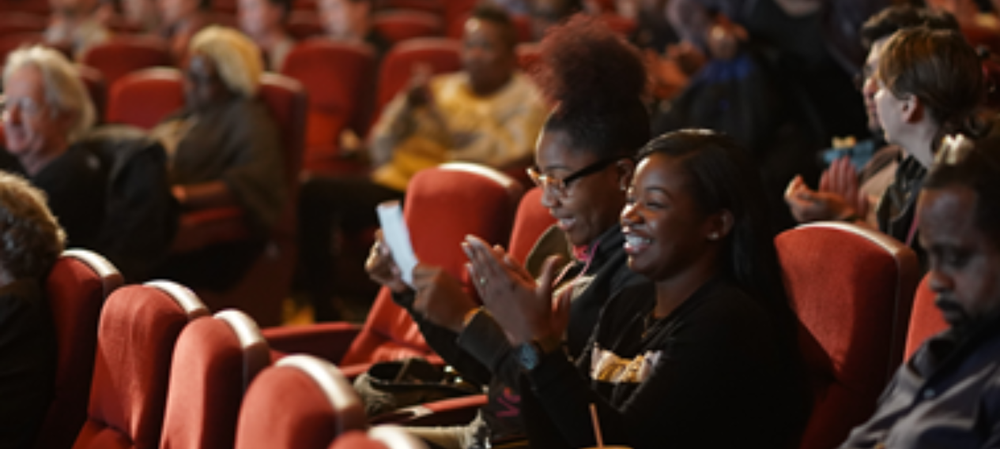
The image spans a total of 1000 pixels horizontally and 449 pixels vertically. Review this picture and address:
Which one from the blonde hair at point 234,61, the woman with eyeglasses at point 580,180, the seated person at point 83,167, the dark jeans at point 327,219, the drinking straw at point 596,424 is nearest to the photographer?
the drinking straw at point 596,424

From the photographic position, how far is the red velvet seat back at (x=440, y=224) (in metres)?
2.52

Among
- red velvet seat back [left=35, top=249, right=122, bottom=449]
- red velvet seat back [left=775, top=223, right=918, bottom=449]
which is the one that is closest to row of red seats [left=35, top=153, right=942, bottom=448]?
red velvet seat back [left=775, top=223, right=918, bottom=449]

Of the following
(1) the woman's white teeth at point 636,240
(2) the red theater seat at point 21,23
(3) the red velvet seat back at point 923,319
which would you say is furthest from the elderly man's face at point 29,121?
(2) the red theater seat at point 21,23

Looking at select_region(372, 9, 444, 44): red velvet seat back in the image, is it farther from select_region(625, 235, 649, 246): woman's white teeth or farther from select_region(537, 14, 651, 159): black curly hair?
select_region(625, 235, 649, 246): woman's white teeth

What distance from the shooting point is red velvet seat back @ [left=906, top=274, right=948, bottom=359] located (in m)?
1.52

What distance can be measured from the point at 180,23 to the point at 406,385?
4858 mm

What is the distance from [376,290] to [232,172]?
0.91 metres

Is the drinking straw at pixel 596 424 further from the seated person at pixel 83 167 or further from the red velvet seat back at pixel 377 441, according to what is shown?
the seated person at pixel 83 167

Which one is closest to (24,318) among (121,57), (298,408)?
(298,408)

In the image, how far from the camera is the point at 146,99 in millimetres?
4586

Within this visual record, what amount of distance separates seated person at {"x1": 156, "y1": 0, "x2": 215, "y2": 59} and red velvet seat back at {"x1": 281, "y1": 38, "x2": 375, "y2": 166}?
1080 millimetres

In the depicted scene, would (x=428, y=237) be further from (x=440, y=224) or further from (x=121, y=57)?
(x=121, y=57)

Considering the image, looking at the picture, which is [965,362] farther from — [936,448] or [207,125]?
[207,125]

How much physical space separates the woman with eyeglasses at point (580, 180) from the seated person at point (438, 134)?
1.86m
